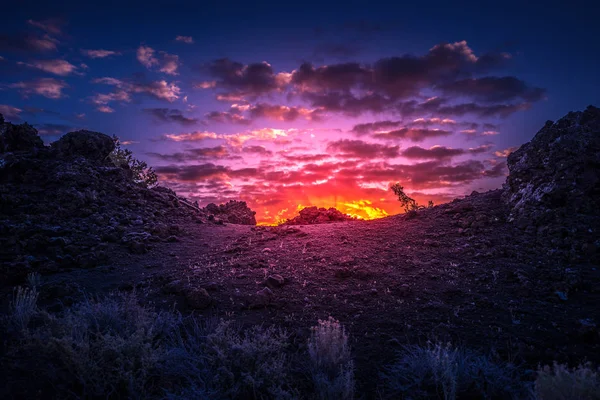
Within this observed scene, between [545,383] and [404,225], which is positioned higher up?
[404,225]

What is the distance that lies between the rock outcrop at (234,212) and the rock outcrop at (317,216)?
290cm

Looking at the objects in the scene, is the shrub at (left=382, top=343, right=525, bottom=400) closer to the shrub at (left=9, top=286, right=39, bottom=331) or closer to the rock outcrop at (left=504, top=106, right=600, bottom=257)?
the rock outcrop at (left=504, top=106, right=600, bottom=257)

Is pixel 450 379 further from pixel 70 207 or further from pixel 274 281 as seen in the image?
pixel 70 207

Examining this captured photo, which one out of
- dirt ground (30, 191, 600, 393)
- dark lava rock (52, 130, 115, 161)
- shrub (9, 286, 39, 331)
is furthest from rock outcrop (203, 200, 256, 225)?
shrub (9, 286, 39, 331)

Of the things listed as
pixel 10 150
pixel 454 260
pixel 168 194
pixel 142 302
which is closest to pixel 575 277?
pixel 454 260

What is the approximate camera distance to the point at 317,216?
18.6 m

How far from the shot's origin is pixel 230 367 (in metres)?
4.88

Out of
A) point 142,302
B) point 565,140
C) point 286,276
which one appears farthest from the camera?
point 565,140

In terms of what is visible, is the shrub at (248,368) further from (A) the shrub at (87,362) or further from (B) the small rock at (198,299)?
(B) the small rock at (198,299)

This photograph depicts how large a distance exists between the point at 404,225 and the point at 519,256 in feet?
13.5

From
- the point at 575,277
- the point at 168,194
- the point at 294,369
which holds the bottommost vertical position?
the point at 294,369

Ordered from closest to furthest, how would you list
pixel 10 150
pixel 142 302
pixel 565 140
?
pixel 142 302 < pixel 565 140 < pixel 10 150

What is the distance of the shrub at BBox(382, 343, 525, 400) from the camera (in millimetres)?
4316

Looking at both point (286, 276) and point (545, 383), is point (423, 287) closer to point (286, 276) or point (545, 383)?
point (286, 276)
